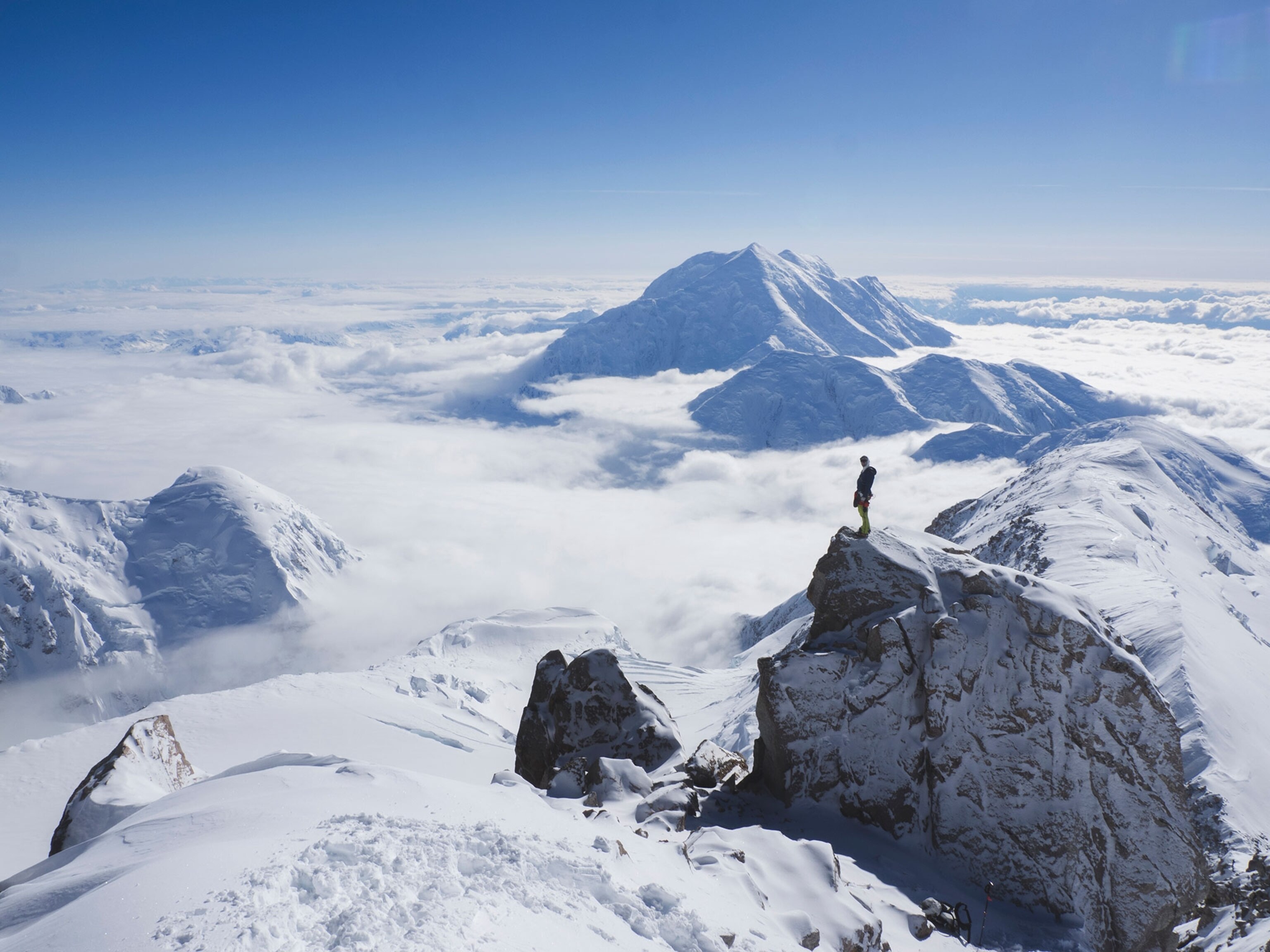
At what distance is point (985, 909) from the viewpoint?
1947 centimetres

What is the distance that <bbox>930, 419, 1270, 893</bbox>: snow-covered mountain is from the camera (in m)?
47.2

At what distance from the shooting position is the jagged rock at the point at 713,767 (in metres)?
27.4

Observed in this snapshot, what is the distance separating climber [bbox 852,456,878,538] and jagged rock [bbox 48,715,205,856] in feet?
97.8

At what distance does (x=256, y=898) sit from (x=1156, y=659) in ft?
229

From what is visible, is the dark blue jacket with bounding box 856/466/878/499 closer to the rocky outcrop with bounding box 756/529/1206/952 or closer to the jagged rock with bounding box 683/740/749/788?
the rocky outcrop with bounding box 756/529/1206/952

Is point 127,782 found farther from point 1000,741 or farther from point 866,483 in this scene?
point 1000,741

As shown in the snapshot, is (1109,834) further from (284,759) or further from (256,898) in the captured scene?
(284,759)

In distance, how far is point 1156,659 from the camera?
5666cm

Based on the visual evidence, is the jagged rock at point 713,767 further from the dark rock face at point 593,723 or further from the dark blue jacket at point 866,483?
the dark blue jacket at point 866,483

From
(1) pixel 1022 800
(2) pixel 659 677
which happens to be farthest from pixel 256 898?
(2) pixel 659 677

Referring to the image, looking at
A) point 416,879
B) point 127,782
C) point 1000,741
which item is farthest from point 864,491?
point 127,782

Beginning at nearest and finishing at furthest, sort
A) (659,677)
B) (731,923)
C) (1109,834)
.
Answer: (731,923)
(1109,834)
(659,677)

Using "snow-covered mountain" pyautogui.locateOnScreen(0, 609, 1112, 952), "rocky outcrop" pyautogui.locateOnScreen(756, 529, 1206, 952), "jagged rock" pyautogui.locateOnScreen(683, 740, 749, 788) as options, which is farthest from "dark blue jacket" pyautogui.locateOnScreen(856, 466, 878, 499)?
"jagged rock" pyautogui.locateOnScreen(683, 740, 749, 788)

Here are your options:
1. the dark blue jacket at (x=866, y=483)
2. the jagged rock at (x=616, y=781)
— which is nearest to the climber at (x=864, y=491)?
the dark blue jacket at (x=866, y=483)
